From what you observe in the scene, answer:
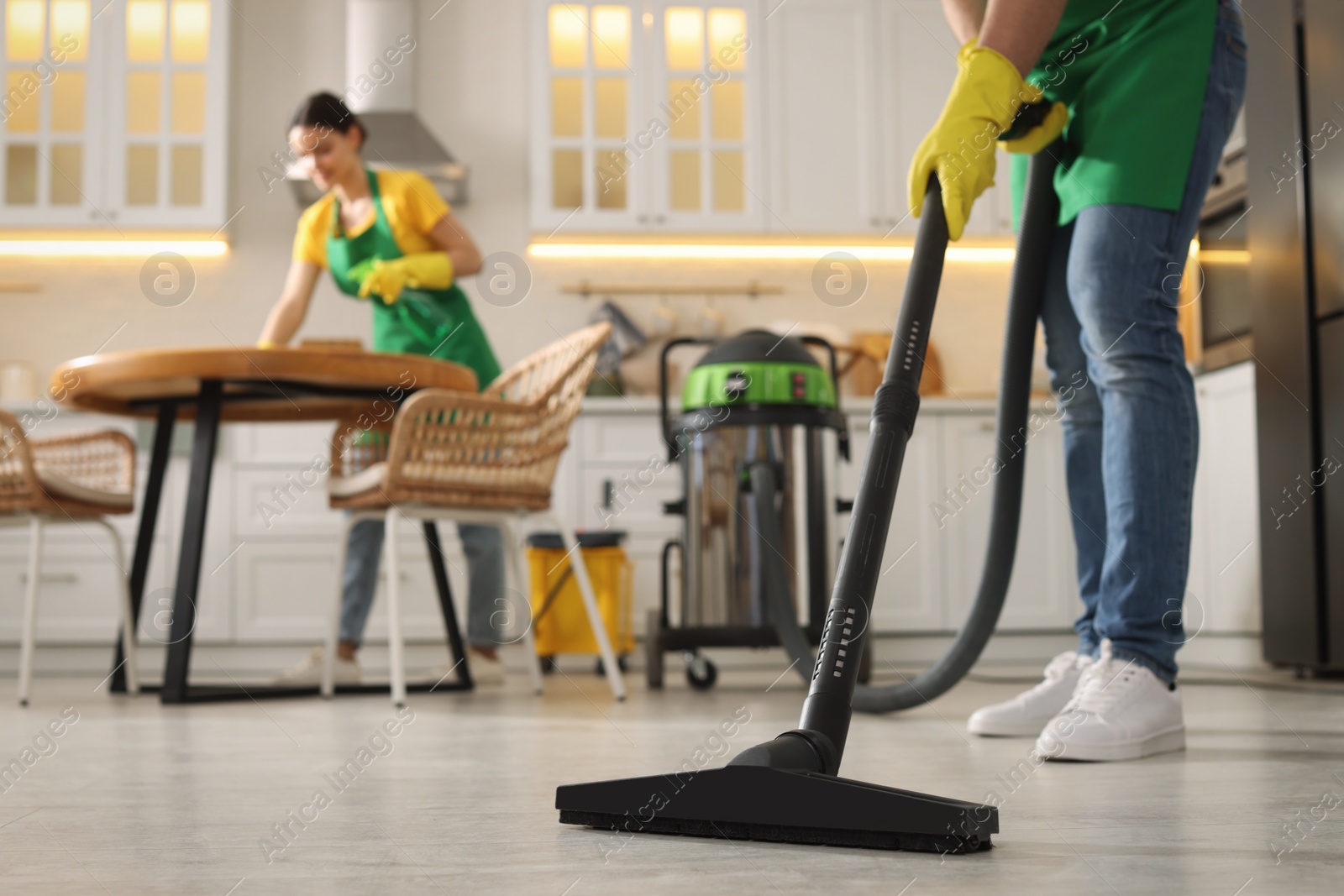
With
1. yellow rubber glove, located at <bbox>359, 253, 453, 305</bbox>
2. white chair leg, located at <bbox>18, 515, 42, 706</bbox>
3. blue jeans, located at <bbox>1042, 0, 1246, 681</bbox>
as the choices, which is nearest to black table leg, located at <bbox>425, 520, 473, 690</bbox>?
yellow rubber glove, located at <bbox>359, 253, 453, 305</bbox>

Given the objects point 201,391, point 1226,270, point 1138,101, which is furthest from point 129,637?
point 1226,270

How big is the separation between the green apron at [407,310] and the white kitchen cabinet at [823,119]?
1802mm

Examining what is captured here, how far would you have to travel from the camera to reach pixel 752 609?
8.47 feet

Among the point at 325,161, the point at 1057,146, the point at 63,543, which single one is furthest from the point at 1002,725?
the point at 63,543

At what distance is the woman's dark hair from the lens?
8.29 feet

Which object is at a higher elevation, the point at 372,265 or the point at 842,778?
the point at 372,265

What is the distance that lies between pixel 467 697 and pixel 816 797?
1.65 metres

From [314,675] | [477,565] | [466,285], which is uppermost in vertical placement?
[466,285]

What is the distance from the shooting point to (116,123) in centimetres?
407

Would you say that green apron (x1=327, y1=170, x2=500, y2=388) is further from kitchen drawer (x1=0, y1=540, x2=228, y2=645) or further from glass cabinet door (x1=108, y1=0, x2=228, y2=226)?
glass cabinet door (x1=108, y1=0, x2=228, y2=226)

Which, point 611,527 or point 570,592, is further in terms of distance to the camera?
point 611,527

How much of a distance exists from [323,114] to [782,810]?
2126mm

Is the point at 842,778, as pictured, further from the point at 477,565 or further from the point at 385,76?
the point at 385,76

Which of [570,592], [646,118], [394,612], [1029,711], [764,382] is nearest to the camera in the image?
[1029,711]
